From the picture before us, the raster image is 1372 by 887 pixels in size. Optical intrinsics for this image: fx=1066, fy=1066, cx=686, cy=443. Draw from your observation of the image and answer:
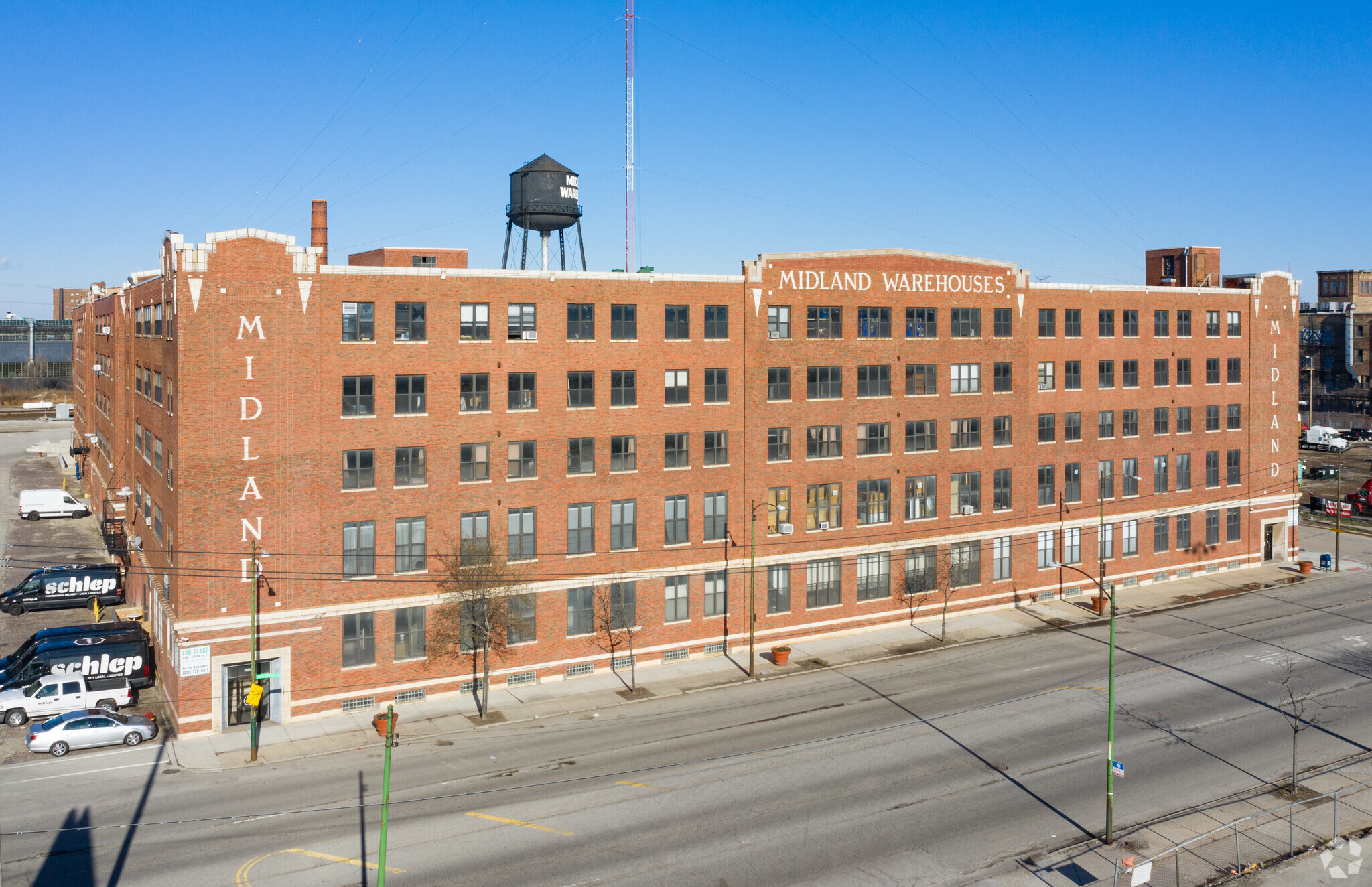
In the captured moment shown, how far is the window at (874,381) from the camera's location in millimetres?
61469

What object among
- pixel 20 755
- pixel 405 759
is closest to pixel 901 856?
pixel 405 759

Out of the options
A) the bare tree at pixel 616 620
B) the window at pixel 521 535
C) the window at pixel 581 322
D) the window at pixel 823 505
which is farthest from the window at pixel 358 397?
the window at pixel 823 505

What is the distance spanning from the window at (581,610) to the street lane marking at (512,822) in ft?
55.4

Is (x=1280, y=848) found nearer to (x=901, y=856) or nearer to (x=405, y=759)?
(x=901, y=856)

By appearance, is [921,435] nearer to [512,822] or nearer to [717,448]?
[717,448]

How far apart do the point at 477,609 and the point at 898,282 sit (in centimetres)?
3034

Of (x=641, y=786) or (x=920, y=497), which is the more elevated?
(x=920, y=497)

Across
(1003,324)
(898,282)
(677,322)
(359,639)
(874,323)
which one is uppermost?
(898,282)

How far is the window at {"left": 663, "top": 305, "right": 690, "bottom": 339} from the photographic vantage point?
182 ft

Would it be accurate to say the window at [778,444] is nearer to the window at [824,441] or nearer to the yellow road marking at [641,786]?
the window at [824,441]

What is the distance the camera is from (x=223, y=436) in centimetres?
4581

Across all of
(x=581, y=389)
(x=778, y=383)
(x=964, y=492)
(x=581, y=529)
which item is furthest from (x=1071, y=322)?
(x=581, y=529)

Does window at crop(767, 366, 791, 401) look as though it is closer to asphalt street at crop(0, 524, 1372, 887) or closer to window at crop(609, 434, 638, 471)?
window at crop(609, 434, 638, 471)

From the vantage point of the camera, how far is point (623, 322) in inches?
2146
